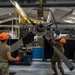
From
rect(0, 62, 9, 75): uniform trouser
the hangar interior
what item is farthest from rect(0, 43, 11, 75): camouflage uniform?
the hangar interior

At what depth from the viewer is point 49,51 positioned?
47.7 feet

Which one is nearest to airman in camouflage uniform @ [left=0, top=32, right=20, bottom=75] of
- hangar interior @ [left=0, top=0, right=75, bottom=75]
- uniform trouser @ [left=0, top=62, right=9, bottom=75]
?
uniform trouser @ [left=0, top=62, right=9, bottom=75]

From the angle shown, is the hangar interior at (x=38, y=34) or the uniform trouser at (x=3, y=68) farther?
the hangar interior at (x=38, y=34)

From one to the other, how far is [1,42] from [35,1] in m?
4.32

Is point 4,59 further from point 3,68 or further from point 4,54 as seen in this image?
point 3,68

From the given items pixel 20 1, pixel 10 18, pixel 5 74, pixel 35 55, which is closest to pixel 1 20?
pixel 10 18

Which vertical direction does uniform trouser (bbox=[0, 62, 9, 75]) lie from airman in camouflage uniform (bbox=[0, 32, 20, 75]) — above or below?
A: below

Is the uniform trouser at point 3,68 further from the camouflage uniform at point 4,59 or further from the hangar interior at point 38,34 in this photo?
the hangar interior at point 38,34

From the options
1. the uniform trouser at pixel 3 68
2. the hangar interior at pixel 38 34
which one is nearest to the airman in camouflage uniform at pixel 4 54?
the uniform trouser at pixel 3 68

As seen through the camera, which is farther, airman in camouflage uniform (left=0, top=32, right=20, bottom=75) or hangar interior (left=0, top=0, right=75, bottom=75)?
hangar interior (left=0, top=0, right=75, bottom=75)

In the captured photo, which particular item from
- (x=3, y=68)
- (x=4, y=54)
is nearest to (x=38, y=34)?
(x=4, y=54)

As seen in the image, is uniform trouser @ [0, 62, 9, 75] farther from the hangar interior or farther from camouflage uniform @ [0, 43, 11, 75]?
the hangar interior

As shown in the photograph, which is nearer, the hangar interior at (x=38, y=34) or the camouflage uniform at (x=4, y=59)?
the camouflage uniform at (x=4, y=59)

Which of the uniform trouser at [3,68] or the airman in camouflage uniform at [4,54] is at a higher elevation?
the airman in camouflage uniform at [4,54]
